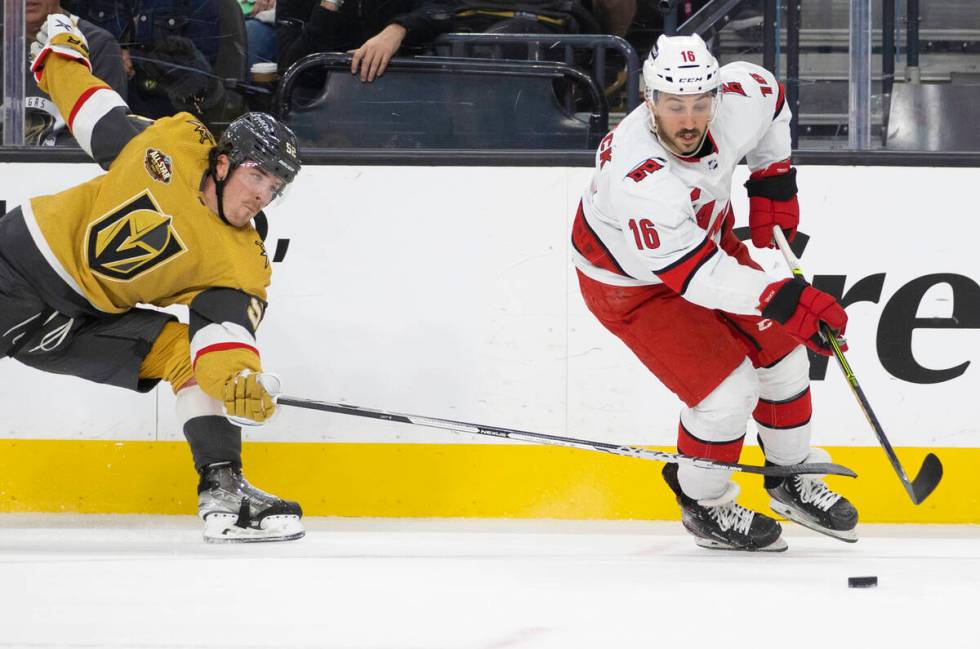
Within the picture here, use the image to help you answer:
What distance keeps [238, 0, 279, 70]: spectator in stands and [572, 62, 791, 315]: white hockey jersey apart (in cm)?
105

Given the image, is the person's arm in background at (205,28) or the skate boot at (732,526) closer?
the skate boot at (732,526)

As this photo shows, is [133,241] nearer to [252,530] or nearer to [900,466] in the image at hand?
[252,530]

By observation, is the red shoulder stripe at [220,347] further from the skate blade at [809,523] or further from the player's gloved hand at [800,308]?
the skate blade at [809,523]

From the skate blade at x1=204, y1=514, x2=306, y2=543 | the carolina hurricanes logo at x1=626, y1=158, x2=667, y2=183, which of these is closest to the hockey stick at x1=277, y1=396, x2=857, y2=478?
the skate blade at x1=204, y1=514, x2=306, y2=543

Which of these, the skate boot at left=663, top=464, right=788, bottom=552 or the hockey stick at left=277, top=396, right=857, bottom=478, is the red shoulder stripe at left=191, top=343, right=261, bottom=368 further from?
the skate boot at left=663, top=464, right=788, bottom=552

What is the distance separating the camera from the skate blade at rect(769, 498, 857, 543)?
9.64 ft

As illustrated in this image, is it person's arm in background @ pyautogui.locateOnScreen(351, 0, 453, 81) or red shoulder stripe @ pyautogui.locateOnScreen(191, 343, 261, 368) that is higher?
person's arm in background @ pyautogui.locateOnScreen(351, 0, 453, 81)

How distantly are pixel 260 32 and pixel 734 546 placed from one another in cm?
181

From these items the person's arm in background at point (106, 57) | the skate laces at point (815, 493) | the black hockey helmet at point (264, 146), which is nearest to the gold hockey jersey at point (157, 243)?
the black hockey helmet at point (264, 146)

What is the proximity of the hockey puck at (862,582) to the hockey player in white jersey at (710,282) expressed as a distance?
0.49 metres

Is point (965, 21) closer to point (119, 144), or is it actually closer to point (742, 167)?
point (742, 167)

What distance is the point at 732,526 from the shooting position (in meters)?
2.94

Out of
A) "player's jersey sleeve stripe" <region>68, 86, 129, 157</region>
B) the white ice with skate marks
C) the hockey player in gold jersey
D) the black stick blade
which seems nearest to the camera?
the white ice with skate marks

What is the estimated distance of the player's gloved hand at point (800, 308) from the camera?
8.36 ft
